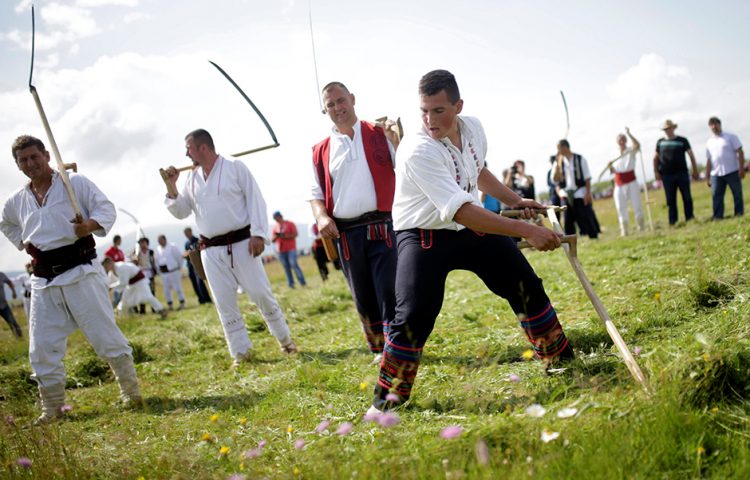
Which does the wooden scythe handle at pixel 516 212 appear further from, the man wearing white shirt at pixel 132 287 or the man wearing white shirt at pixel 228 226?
the man wearing white shirt at pixel 132 287

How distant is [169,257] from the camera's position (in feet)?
52.2

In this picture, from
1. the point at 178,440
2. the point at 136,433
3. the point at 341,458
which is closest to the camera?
the point at 341,458

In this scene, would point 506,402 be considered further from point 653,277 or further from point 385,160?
point 653,277

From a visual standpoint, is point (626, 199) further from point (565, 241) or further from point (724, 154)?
point (565, 241)

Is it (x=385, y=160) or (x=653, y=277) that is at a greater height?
(x=385, y=160)

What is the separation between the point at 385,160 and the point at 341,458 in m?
2.74

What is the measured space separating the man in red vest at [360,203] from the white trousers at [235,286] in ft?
4.53

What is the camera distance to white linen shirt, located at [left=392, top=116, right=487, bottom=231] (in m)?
3.16

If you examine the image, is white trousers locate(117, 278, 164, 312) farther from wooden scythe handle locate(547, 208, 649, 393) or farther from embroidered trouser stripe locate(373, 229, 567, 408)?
wooden scythe handle locate(547, 208, 649, 393)

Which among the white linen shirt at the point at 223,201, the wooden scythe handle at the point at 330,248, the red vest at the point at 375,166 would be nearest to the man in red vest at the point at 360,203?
the red vest at the point at 375,166

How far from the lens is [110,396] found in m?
5.70

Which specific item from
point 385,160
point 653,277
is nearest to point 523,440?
point 385,160

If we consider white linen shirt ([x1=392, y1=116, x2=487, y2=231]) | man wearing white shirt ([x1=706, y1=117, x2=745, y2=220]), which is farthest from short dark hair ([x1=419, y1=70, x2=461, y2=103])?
man wearing white shirt ([x1=706, y1=117, x2=745, y2=220])

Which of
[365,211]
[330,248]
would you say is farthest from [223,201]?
[365,211]
